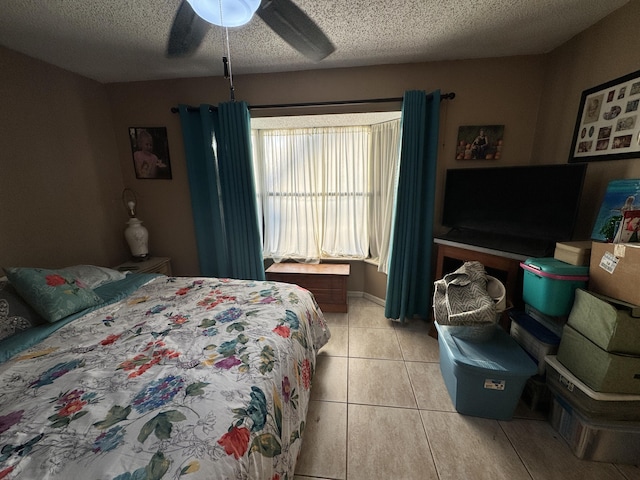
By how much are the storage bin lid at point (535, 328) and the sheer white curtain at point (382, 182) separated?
3.85 ft

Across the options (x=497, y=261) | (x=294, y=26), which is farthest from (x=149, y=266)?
(x=497, y=261)

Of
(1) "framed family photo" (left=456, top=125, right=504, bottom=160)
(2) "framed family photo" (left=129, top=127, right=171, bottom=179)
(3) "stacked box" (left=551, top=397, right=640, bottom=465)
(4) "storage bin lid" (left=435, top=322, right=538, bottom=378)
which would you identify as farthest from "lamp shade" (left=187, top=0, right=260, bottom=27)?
(3) "stacked box" (left=551, top=397, right=640, bottom=465)

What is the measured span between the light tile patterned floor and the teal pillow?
1.54 m

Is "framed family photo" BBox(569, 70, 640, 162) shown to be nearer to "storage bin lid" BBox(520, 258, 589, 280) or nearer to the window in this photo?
"storage bin lid" BBox(520, 258, 589, 280)

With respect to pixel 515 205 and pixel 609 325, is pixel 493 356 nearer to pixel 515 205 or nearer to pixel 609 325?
pixel 609 325

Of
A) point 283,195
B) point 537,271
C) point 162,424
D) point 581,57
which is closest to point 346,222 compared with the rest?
point 283,195

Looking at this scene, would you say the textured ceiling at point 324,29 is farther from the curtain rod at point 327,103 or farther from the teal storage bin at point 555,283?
the teal storage bin at point 555,283

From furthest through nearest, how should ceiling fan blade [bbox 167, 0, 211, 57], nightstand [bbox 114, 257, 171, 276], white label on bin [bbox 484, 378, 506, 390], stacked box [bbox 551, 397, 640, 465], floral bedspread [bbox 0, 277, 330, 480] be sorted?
1. nightstand [bbox 114, 257, 171, 276]
2. white label on bin [bbox 484, 378, 506, 390]
3. ceiling fan blade [bbox 167, 0, 211, 57]
4. stacked box [bbox 551, 397, 640, 465]
5. floral bedspread [bbox 0, 277, 330, 480]

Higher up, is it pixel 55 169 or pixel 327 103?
pixel 327 103

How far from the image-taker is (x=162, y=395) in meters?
0.86

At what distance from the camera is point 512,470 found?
1197 mm

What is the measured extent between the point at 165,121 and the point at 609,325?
361cm

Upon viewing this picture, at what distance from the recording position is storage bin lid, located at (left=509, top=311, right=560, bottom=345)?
143 cm

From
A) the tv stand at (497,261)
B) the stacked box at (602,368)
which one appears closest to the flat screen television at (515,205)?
the tv stand at (497,261)
